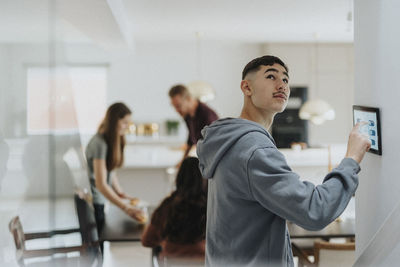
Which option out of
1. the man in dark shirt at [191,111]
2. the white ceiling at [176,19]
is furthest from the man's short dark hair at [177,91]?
the white ceiling at [176,19]

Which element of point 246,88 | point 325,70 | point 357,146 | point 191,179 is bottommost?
point 191,179

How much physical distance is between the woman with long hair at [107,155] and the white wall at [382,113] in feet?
4.52

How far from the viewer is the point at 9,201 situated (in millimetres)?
1199

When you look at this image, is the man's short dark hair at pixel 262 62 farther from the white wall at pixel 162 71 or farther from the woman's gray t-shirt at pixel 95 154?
the white wall at pixel 162 71

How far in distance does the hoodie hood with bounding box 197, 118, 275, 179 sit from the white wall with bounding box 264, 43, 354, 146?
15.7 feet

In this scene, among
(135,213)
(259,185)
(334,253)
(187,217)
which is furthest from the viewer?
(135,213)

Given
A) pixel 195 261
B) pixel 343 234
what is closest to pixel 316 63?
pixel 343 234

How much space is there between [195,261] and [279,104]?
3.01 feet

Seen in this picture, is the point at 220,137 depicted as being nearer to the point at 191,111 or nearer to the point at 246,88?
the point at 246,88

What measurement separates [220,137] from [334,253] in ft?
3.64

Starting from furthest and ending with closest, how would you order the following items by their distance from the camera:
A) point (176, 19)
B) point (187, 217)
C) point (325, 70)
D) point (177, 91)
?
1. point (325, 70)
2. point (176, 19)
3. point (177, 91)
4. point (187, 217)

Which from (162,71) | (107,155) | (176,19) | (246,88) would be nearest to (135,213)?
(107,155)

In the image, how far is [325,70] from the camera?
19.2 ft

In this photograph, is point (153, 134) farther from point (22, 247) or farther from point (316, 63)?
point (22, 247)
